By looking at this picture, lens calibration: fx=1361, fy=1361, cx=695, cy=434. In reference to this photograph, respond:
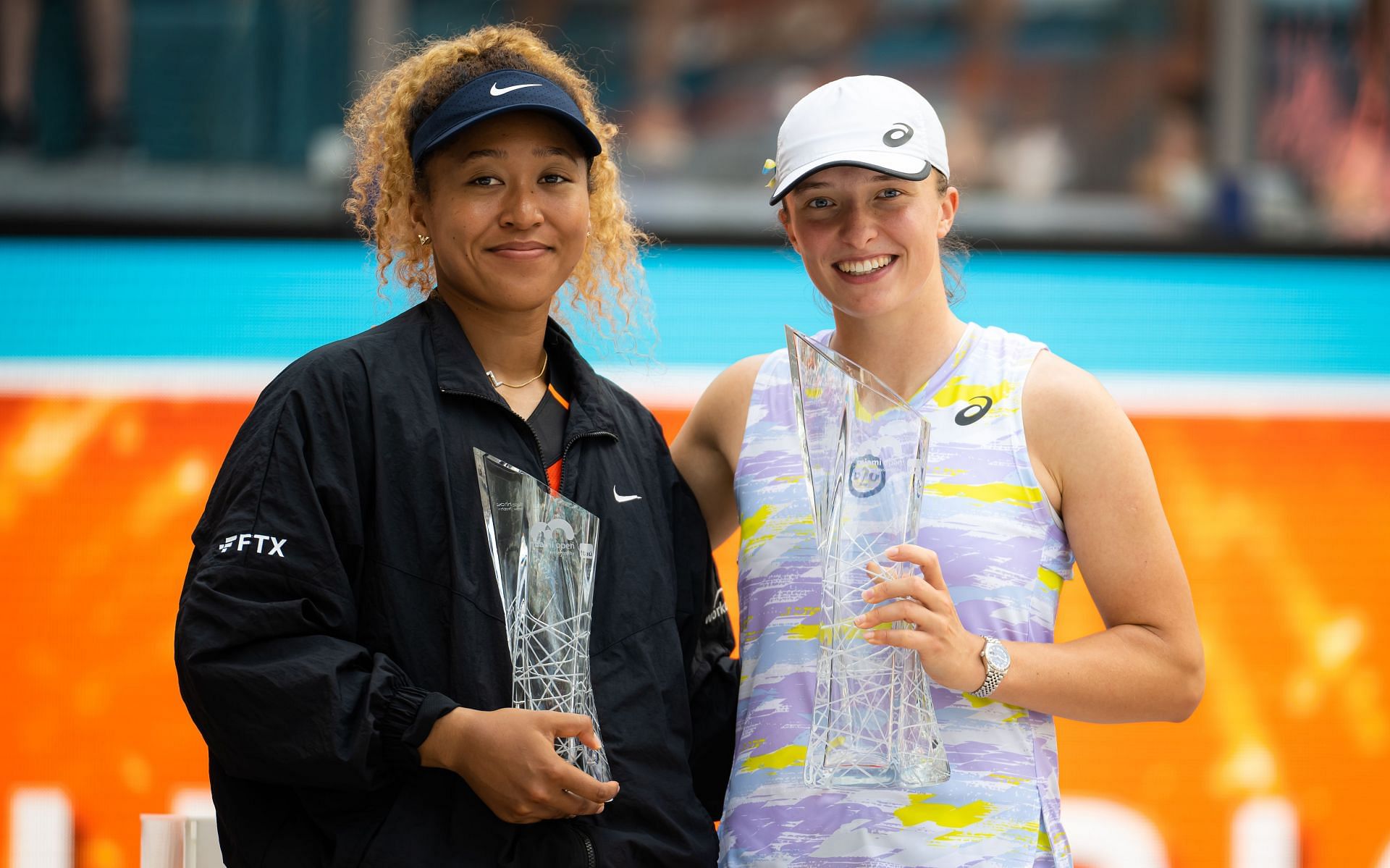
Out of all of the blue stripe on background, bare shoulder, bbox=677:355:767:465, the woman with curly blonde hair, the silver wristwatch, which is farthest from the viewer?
the blue stripe on background

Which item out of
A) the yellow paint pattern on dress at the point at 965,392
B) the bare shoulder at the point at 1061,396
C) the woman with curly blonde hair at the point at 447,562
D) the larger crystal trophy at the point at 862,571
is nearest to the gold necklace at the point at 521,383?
the woman with curly blonde hair at the point at 447,562

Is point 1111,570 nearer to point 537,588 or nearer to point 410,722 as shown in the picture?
point 537,588

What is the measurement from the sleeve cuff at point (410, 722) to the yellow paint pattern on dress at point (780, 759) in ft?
1.32

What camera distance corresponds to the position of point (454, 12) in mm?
3053

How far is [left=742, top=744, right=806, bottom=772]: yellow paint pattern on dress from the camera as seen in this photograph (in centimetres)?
151

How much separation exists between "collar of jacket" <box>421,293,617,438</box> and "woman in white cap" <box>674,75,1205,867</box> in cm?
24

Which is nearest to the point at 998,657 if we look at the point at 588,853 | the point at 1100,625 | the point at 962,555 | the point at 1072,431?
the point at 962,555

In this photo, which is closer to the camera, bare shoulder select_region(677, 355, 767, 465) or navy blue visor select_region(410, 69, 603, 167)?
navy blue visor select_region(410, 69, 603, 167)

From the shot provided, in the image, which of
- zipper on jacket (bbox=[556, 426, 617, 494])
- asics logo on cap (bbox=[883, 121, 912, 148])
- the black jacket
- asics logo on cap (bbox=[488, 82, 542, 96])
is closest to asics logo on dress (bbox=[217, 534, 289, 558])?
the black jacket

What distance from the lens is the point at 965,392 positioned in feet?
5.07

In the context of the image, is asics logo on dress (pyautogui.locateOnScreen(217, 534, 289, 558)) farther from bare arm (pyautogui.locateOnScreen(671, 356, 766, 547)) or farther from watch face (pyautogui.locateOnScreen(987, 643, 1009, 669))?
watch face (pyautogui.locateOnScreen(987, 643, 1009, 669))

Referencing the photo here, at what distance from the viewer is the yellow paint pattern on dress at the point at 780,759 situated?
1.51 m

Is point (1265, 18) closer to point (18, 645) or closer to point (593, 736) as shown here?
point (593, 736)

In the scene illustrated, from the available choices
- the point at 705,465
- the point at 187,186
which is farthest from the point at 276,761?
the point at 187,186
